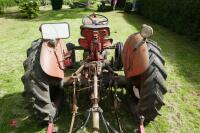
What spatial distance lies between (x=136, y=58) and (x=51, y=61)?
4.25 ft

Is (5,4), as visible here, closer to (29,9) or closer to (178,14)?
(29,9)

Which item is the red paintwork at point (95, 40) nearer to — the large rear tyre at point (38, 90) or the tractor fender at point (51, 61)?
the tractor fender at point (51, 61)

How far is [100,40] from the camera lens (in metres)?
6.67

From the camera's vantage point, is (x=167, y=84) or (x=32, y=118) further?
(x=167, y=84)

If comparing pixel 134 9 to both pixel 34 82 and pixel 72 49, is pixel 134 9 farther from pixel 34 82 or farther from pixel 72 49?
pixel 34 82

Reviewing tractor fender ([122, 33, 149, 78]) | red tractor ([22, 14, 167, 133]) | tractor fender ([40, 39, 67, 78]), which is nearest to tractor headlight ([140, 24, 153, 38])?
red tractor ([22, 14, 167, 133])

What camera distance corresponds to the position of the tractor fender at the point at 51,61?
16.7ft

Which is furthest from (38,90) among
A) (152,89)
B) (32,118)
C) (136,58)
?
(152,89)

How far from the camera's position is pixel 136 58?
5.09m

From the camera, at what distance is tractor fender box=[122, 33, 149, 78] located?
196 inches

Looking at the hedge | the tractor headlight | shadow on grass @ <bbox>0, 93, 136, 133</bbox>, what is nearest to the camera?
the tractor headlight

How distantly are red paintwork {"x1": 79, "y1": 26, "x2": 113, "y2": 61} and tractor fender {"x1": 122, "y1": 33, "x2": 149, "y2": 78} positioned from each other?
99 centimetres

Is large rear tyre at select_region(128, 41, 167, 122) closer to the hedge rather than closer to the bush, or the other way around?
the hedge

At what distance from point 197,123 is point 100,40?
93.2 inches
